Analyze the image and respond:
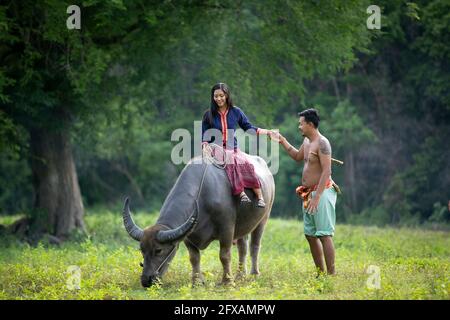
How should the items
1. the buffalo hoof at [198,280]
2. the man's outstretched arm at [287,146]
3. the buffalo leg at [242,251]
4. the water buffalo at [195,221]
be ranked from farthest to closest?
the buffalo leg at [242,251]
the man's outstretched arm at [287,146]
the buffalo hoof at [198,280]
the water buffalo at [195,221]

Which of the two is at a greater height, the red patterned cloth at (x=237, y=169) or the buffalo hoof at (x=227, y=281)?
the red patterned cloth at (x=237, y=169)

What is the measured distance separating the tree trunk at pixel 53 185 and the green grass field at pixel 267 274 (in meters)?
1.83

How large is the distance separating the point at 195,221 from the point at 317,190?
1.77 meters

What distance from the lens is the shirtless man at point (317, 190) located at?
10375mm

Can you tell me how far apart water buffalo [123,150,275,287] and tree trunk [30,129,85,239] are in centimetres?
941

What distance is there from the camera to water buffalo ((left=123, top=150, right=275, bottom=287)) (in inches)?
384

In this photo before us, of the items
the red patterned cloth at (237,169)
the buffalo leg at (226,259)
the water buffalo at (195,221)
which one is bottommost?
the buffalo leg at (226,259)

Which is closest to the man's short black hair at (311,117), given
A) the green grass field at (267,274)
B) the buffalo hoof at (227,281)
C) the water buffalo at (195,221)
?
the water buffalo at (195,221)

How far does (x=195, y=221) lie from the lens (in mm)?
9570

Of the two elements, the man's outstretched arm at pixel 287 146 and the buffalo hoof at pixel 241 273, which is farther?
the buffalo hoof at pixel 241 273

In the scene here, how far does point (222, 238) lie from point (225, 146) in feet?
4.05

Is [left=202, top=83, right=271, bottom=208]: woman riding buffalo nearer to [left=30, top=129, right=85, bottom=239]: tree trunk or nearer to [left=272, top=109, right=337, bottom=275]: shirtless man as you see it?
[left=272, top=109, right=337, bottom=275]: shirtless man

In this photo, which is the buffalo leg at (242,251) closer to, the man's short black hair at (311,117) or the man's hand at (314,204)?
the man's hand at (314,204)
